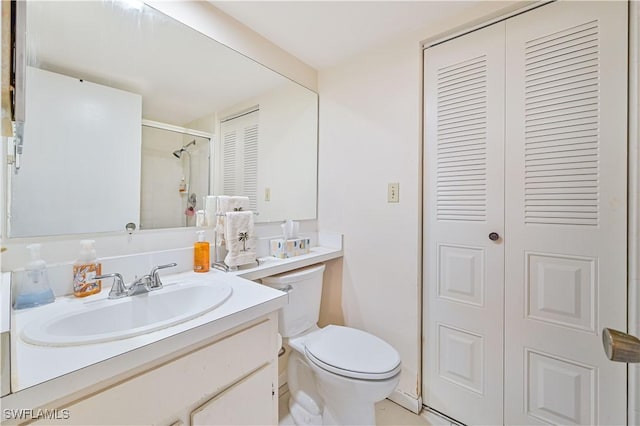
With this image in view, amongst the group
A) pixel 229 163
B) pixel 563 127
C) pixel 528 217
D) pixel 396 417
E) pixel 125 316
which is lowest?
pixel 396 417

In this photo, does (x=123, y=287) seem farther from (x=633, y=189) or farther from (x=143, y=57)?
(x=633, y=189)

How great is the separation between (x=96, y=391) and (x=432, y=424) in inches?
59.2

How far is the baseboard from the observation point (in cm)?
142

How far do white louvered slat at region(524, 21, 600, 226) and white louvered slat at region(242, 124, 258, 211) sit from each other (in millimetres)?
1340

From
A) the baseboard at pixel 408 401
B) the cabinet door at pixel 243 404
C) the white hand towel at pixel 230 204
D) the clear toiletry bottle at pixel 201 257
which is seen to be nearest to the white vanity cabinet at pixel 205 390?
the cabinet door at pixel 243 404

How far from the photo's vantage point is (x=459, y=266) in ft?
4.40

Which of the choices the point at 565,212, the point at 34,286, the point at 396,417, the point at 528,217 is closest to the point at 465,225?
the point at 528,217

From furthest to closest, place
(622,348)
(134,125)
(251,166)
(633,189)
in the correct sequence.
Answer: (251,166), (134,125), (633,189), (622,348)

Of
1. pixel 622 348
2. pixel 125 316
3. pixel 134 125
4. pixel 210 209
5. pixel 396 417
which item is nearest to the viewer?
pixel 622 348

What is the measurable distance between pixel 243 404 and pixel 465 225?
1204 mm

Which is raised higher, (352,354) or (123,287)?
(123,287)

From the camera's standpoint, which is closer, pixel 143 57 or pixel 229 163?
pixel 143 57

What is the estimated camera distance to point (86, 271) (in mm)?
876

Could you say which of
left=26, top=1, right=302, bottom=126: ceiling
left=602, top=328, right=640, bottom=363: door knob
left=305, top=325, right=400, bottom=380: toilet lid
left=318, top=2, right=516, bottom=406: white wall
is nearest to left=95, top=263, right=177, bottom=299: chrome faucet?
left=26, top=1, right=302, bottom=126: ceiling
